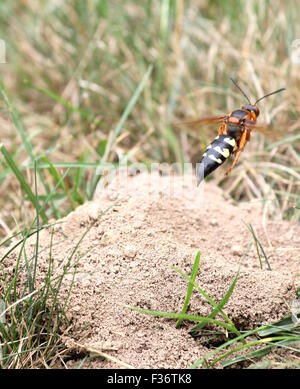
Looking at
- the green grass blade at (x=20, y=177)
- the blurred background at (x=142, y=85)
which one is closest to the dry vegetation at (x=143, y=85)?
the blurred background at (x=142, y=85)

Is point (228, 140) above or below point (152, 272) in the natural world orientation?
above

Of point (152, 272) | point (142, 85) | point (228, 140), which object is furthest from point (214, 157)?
point (142, 85)

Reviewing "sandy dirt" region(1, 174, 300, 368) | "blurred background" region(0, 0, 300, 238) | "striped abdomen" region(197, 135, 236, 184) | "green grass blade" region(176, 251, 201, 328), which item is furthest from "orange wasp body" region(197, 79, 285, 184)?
"green grass blade" region(176, 251, 201, 328)

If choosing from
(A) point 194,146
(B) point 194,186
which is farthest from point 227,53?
(B) point 194,186

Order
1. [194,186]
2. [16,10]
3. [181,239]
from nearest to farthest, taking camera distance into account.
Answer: [181,239] → [194,186] → [16,10]

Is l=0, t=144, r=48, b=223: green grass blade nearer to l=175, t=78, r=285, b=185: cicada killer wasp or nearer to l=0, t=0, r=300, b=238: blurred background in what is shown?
l=0, t=0, r=300, b=238: blurred background

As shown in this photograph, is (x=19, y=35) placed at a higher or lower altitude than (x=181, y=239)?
higher

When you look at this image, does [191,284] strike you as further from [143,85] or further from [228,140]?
[143,85]
